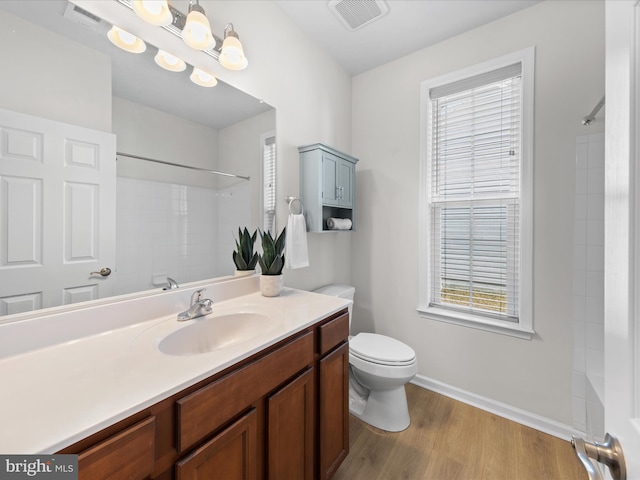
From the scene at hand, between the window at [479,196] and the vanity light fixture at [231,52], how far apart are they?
140 cm

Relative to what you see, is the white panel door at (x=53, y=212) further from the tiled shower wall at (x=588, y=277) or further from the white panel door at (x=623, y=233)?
the tiled shower wall at (x=588, y=277)

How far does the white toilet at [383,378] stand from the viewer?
5.20 feet

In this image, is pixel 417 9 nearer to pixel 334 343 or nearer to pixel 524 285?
pixel 524 285

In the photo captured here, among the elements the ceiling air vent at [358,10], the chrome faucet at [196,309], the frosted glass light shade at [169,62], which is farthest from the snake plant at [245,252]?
the ceiling air vent at [358,10]

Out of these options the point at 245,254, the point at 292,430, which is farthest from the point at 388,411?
the point at 245,254

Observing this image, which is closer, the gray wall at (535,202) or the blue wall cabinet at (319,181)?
the gray wall at (535,202)

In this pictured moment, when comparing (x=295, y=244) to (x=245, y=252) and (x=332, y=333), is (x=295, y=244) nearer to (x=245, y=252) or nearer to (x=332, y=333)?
(x=245, y=252)

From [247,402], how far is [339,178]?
1.57m

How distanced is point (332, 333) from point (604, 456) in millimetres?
905

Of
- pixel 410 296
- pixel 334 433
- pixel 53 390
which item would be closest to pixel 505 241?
pixel 410 296

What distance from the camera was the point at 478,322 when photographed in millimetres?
1868

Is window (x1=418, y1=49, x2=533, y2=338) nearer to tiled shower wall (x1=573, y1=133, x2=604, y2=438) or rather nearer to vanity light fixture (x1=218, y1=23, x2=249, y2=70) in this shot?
tiled shower wall (x1=573, y1=133, x2=604, y2=438)

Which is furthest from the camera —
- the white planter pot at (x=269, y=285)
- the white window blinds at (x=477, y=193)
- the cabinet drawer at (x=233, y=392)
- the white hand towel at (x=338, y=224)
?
the white hand towel at (x=338, y=224)

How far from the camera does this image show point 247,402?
2.72 feet
